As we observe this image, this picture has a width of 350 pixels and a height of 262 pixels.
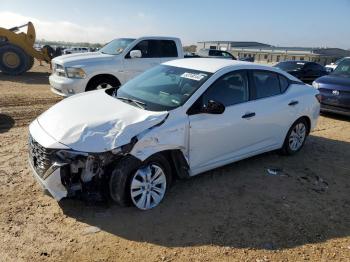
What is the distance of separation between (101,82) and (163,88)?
477cm

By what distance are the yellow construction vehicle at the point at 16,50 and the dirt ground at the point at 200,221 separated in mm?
12340

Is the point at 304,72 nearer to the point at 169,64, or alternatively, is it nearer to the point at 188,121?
the point at 169,64

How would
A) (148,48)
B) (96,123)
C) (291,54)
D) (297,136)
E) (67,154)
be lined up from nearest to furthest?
1. (67,154)
2. (96,123)
3. (297,136)
4. (148,48)
5. (291,54)

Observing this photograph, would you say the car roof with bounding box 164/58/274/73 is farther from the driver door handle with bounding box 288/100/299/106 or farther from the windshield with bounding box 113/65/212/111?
the driver door handle with bounding box 288/100/299/106

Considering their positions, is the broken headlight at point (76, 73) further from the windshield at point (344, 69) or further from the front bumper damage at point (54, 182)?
the windshield at point (344, 69)

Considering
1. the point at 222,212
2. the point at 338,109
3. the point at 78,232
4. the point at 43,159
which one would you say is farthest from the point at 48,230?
the point at 338,109

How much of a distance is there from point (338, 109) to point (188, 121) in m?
6.95

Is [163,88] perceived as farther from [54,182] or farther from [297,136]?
[297,136]

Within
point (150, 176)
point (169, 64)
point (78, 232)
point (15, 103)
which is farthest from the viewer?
point (15, 103)

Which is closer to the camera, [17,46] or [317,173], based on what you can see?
[317,173]

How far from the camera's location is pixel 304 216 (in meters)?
4.44

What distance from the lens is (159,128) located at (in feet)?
13.7

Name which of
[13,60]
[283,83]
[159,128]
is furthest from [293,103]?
[13,60]

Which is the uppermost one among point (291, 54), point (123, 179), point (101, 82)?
point (101, 82)
